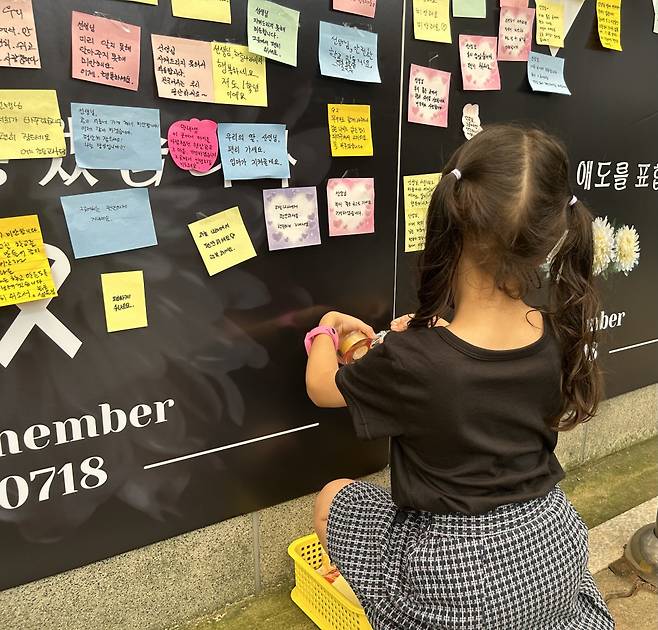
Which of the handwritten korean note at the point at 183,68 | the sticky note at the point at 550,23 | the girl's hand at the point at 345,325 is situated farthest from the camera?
the sticky note at the point at 550,23

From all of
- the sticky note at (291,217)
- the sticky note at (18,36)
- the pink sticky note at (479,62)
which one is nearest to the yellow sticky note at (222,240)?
the sticky note at (291,217)

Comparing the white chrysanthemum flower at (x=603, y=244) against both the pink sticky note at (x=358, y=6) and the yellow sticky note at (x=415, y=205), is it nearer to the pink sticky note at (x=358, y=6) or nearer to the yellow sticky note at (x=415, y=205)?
the yellow sticky note at (x=415, y=205)

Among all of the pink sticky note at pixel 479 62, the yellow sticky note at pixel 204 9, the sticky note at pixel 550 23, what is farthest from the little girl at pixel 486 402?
the sticky note at pixel 550 23

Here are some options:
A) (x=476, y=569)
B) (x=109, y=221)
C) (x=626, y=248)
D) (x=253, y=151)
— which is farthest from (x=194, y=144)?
(x=626, y=248)

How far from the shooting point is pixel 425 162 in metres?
2.07

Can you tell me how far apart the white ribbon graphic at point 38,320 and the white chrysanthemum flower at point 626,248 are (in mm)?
2096

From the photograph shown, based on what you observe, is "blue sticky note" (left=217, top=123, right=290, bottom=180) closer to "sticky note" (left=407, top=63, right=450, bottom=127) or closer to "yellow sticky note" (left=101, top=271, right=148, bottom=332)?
"yellow sticky note" (left=101, top=271, right=148, bottom=332)

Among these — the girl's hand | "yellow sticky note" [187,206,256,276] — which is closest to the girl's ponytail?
the girl's hand

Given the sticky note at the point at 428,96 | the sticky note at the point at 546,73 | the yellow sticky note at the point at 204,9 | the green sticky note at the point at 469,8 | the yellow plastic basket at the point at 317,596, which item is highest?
the green sticky note at the point at 469,8

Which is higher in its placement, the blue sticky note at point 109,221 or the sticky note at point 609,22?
the sticky note at point 609,22

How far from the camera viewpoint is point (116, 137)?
1521mm

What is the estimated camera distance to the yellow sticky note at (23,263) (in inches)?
56.9

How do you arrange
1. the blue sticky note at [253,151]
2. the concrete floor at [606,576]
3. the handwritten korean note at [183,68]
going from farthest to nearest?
the concrete floor at [606,576], the blue sticky note at [253,151], the handwritten korean note at [183,68]

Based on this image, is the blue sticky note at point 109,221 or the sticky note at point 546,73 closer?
the blue sticky note at point 109,221
